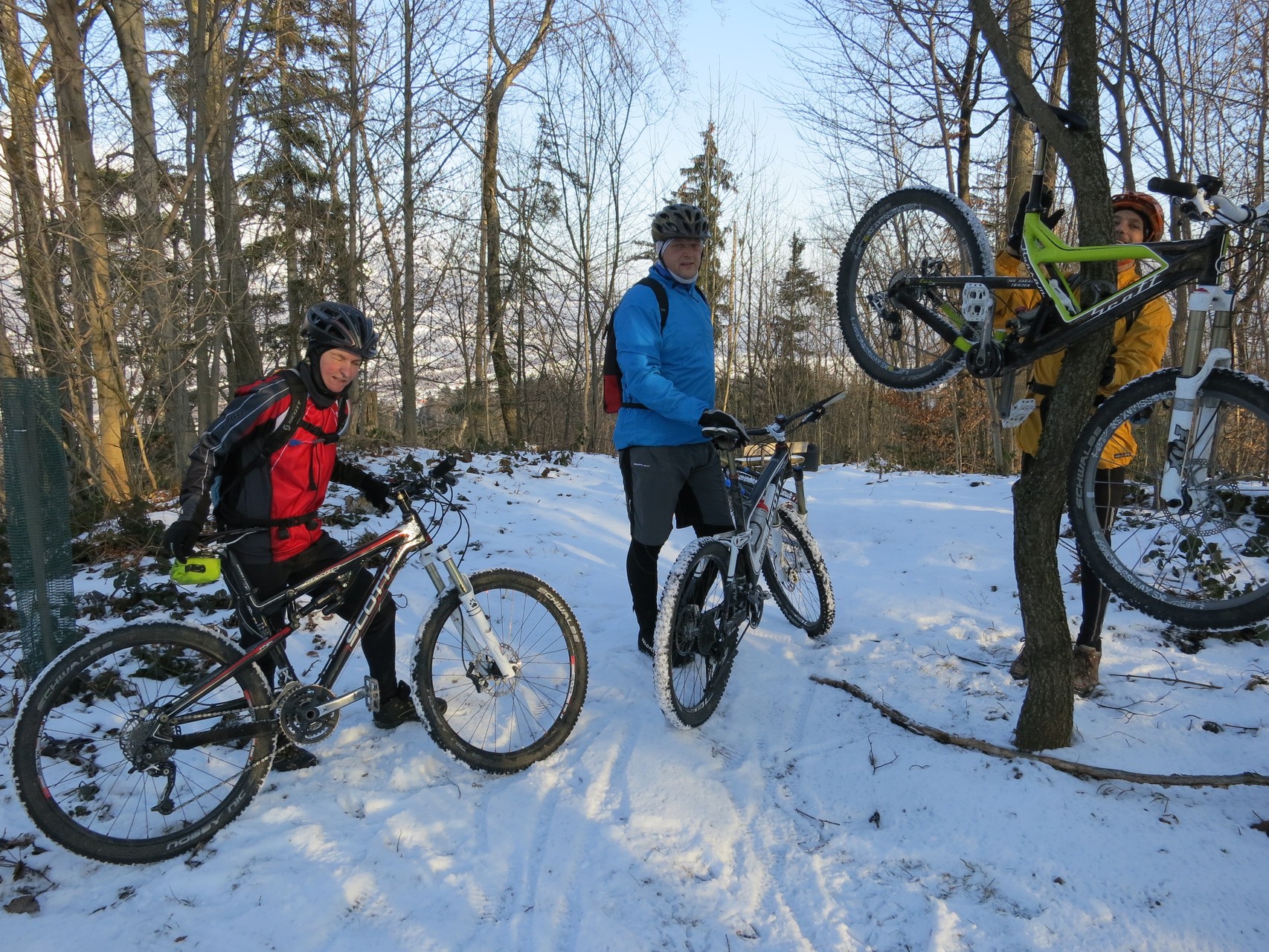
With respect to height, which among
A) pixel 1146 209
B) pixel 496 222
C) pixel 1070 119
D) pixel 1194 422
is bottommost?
pixel 1194 422

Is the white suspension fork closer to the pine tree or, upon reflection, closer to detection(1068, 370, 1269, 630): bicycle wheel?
detection(1068, 370, 1269, 630): bicycle wheel

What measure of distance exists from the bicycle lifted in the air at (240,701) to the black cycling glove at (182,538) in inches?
3.7

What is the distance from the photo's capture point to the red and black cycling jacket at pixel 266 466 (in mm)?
2488

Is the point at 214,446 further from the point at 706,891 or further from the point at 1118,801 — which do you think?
the point at 1118,801

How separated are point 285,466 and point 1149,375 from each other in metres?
3.03

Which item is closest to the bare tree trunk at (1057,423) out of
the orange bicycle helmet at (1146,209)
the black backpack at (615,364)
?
the orange bicycle helmet at (1146,209)

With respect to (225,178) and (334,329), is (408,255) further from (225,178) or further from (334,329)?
(334,329)

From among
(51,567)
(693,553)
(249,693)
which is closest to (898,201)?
(693,553)

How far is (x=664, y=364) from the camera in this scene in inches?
135

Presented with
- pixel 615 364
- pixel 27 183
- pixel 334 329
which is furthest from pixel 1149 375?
pixel 27 183

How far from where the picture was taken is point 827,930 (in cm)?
199

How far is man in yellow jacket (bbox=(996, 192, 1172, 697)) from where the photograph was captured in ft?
8.77

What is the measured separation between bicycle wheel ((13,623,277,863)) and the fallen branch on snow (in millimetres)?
2592

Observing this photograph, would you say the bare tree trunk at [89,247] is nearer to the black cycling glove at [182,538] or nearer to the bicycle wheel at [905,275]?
the black cycling glove at [182,538]
